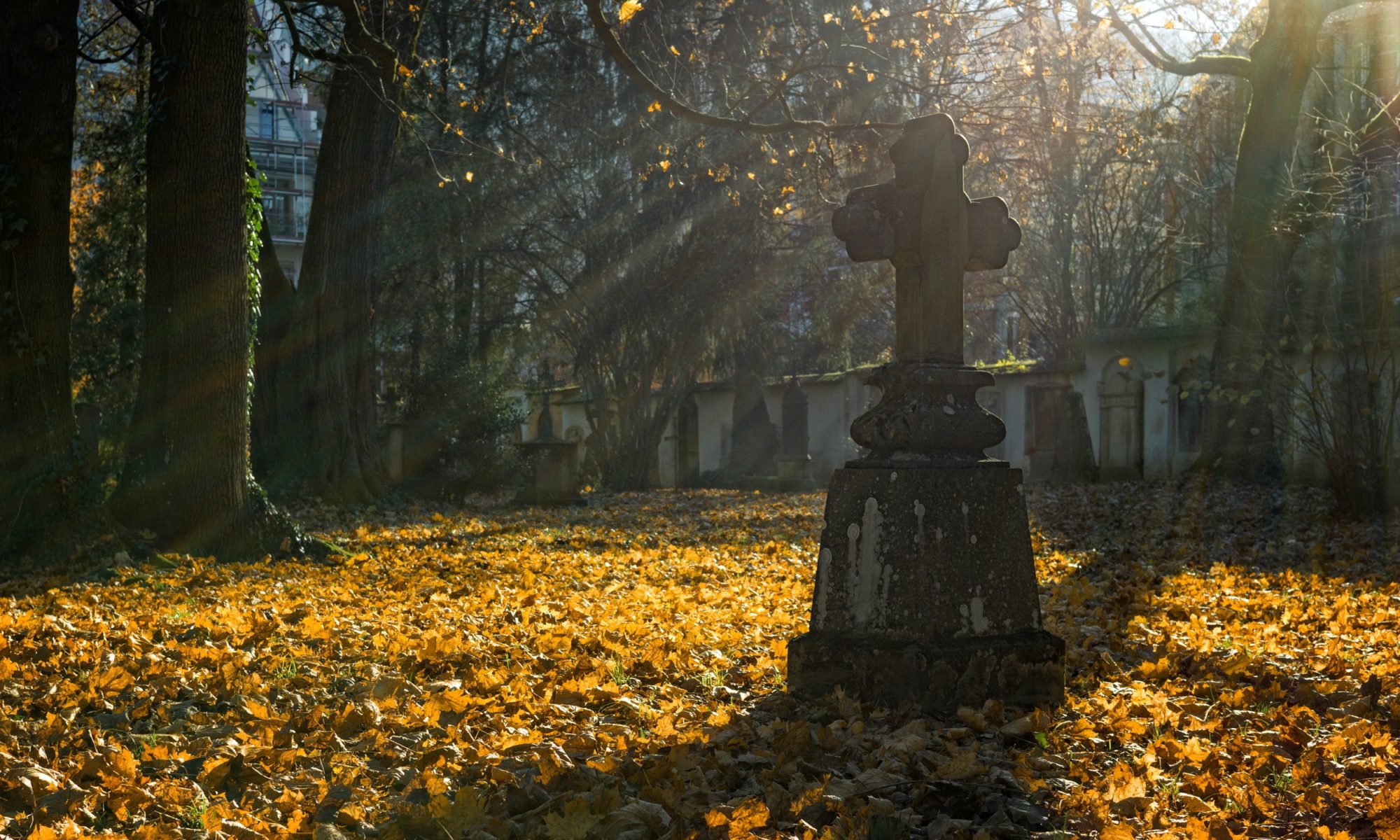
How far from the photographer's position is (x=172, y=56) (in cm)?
917

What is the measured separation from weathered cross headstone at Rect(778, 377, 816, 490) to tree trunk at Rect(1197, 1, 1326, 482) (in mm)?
8802

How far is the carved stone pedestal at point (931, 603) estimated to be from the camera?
431 centimetres

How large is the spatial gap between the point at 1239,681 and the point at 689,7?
15.2 meters

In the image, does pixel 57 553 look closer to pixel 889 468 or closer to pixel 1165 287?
pixel 889 468

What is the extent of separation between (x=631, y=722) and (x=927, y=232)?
215 cm

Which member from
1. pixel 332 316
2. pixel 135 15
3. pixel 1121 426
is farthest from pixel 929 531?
pixel 1121 426

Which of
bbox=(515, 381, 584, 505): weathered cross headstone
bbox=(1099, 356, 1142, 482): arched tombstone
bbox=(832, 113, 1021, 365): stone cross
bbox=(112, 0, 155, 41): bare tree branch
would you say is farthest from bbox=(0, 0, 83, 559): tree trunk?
bbox=(1099, 356, 1142, 482): arched tombstone

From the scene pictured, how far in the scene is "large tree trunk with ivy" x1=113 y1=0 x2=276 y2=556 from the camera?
8.97m

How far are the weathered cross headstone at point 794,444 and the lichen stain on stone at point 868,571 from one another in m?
18.0

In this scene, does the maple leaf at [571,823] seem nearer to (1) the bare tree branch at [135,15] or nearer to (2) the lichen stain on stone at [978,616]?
(2) the lichen stain on stone at [978,616]

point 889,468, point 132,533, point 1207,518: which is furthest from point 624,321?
point 889,468

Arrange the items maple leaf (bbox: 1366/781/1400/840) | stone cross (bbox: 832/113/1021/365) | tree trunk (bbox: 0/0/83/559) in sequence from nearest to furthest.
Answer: maple leaf (bbox: 1366/781/1400/840) < stone cross (bbox: 832/113/1021/365) < tree trunk (bbox: 0/0/83/559)

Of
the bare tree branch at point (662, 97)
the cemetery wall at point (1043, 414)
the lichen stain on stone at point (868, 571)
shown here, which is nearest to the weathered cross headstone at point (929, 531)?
the lichen stain on stone at point (868, 571)

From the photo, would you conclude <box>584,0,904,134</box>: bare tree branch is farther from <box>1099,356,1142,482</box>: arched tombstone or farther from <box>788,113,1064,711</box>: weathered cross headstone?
<box>1099,356,1142,482</box>: arched tombstone
